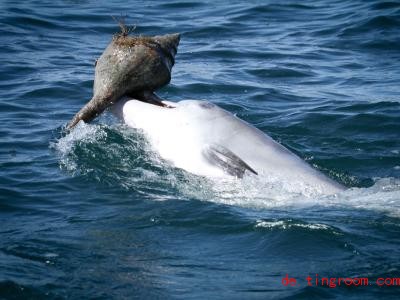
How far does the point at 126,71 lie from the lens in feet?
35.9

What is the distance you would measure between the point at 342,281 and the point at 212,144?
3.63 m

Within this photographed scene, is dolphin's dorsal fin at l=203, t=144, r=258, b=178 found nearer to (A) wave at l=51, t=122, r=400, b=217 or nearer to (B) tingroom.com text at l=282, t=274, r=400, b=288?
(A) wave at l=51, t=122, r=400, b=217

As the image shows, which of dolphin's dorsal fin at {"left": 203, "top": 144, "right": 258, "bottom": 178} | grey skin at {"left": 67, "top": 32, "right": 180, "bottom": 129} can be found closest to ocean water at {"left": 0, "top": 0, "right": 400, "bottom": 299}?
dolphin's dorsal fin at {"left": 203, "top": 144, "right": 258, "bottom": 178}

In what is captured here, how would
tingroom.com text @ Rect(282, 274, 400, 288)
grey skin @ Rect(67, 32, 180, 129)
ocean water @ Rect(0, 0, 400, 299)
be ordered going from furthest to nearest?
1. grey skin @ Rect(67, 32, 180, 129)
2. ocean water @ Rect(0, 0, 400, 299)
3. tingroom.com text @ Rect(282, 274, 400, 288)

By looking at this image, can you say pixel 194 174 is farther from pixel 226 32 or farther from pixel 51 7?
pixel 51 7

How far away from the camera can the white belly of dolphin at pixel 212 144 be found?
10.3 meters

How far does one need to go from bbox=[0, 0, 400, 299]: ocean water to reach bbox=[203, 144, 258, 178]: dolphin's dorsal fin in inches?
7.0

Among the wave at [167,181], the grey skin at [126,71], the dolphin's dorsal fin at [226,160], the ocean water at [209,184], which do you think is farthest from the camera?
the grey skin at [126,71]

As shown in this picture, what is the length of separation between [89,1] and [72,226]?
1854cm

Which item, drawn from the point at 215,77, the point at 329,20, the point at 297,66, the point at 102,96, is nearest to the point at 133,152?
the point at 102,96

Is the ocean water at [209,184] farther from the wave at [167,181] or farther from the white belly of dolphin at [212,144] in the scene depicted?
the white belly of dolphin at [212,144]

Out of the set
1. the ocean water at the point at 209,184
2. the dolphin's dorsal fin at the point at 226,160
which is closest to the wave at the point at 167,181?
the ocean water at the point at 209,184

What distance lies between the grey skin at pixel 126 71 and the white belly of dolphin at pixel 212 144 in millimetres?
304

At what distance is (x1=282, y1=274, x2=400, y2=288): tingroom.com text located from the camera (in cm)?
732
